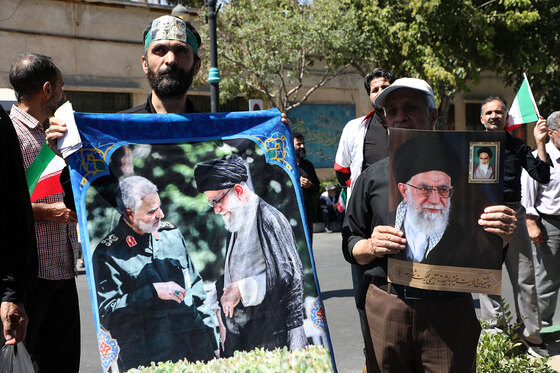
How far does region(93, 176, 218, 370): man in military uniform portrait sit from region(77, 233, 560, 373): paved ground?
2.86 m

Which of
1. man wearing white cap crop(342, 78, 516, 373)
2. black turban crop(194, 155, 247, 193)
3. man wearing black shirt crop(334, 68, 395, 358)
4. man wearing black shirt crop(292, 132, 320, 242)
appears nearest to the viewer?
man wearing white cap crop(342, 78, 516, 373)

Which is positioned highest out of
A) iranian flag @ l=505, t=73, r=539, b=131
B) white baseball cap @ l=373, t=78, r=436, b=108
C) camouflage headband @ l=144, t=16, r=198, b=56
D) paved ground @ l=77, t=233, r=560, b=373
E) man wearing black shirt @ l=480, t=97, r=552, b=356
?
camouflage headband @ l=144, t=16, r=198, b=56

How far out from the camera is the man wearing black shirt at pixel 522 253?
5184mm

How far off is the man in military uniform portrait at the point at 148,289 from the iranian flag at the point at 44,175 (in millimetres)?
838

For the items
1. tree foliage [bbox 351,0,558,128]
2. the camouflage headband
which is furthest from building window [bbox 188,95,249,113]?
the camouflage headband

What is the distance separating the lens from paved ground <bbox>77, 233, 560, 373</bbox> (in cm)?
541

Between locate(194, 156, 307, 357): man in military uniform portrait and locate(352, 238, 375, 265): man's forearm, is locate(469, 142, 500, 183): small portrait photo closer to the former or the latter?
locate(352, 238, 375, 265): man's forearm

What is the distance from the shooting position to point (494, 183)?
244 cm

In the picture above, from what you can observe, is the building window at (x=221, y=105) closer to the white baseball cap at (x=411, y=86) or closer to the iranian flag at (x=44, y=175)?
the iranian flag at (x=44, y=175)

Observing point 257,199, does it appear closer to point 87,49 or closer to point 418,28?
point 418,28

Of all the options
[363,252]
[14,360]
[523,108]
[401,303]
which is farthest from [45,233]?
[523,108]

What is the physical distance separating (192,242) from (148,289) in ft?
0.91

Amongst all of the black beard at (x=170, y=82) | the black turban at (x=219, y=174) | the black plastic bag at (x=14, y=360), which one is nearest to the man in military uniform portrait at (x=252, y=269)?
the black turban at (x=219, y=174)

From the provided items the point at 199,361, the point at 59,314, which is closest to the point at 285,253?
the point at 199,361
